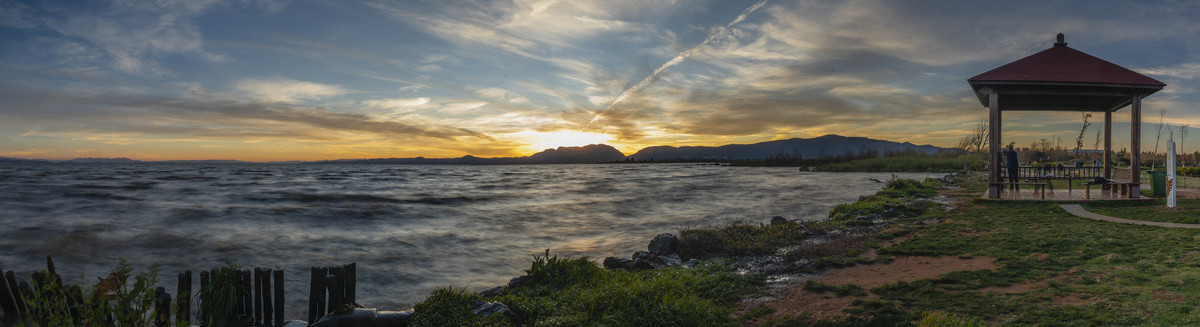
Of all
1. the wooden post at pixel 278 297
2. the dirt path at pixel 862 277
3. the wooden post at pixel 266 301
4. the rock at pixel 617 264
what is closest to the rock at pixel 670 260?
the rock at pixel 617 264

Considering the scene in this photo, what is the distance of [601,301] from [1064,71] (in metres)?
15.3

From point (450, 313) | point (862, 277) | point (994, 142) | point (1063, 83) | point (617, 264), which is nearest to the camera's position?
point (450, 313)

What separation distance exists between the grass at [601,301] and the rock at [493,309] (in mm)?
84

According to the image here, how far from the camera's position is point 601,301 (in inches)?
206

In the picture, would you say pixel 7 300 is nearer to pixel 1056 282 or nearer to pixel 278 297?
pixel 278 297

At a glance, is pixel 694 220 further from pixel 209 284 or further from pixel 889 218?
pixel 209 284

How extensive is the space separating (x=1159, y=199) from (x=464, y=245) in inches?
727

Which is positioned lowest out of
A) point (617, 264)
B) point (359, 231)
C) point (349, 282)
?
point (359, 231)

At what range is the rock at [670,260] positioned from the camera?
8.41 meters

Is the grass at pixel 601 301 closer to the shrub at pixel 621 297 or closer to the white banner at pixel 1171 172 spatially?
the shrub at pixel 621 297

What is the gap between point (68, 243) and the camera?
1476 centimetres

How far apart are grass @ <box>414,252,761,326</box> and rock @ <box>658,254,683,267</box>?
133 centimetres

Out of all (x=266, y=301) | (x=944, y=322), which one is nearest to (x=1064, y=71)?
(x=944, y=322)

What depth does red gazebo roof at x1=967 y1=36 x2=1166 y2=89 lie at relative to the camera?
13.1m
